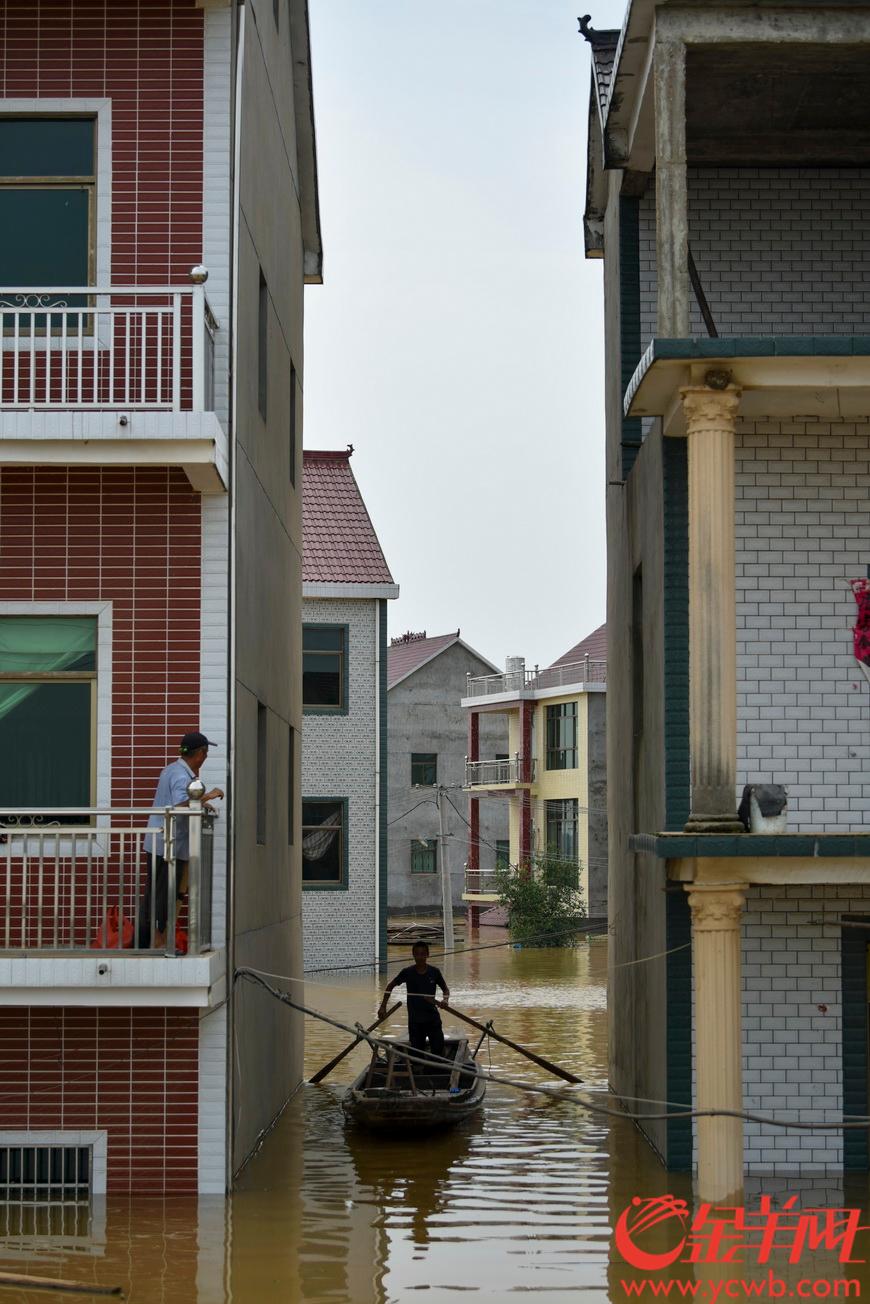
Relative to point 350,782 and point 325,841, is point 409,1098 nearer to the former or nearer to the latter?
point 325,841

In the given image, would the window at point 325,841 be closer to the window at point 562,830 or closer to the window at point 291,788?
the window at point 291,788

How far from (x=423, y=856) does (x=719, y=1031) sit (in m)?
47.4

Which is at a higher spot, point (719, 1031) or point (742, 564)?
point (742, 564)

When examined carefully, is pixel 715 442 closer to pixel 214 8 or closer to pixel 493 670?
pixel 214 8

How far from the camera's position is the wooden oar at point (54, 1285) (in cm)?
957

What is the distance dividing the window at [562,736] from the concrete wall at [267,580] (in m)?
28.8

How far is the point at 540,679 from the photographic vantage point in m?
51.5

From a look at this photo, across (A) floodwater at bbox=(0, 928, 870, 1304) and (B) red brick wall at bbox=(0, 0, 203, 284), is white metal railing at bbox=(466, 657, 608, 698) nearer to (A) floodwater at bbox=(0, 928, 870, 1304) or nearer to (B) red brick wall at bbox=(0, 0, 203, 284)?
(A) floodwater at bbox=(0, 928, 870, 1304)

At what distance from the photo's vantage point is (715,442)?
12.2 meters

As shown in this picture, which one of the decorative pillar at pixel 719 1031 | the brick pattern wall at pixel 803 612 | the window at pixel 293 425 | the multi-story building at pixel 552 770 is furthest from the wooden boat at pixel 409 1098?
the multi-story building at pixel 552 770

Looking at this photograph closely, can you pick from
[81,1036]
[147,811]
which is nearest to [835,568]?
[147,811]

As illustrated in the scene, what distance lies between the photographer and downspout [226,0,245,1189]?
13.2 metres

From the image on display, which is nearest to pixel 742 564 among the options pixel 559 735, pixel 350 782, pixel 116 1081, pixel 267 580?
pixel 267 580

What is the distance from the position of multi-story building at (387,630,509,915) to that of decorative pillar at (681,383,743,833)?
4559 cm
